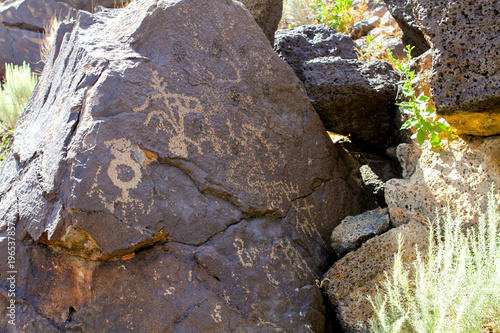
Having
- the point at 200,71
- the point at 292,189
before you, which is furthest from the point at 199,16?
the point at 292,189

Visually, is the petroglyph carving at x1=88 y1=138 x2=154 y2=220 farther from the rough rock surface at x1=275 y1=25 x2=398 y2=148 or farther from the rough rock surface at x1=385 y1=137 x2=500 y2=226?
the rough rock surface at x1=275 y1=25 x2=398 y2=148

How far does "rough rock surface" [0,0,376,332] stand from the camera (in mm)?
2109

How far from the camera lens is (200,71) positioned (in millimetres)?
2521

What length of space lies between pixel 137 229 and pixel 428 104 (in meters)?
1.83

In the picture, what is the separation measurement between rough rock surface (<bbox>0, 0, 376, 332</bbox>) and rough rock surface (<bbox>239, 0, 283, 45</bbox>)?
3.11 feet

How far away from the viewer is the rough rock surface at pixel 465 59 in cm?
209

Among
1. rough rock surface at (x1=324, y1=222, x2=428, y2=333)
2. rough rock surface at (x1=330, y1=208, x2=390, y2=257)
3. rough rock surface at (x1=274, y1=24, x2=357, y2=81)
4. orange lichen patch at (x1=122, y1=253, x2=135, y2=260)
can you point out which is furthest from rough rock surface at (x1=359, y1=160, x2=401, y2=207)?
orange lichen patch at (x1=122, y1=253, x2=135, y2=260)

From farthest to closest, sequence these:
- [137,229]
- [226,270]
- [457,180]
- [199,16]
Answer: [199,16], [457,180], [226,270], [137,229]

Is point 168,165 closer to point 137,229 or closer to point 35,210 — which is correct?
point 137,229

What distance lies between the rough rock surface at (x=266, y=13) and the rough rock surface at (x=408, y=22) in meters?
0.93

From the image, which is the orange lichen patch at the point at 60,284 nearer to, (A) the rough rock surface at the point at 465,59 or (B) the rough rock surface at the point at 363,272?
(B) the rough rock surface at the point at 363,272

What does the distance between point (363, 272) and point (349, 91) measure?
1.35 metres

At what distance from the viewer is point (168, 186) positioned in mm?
2252

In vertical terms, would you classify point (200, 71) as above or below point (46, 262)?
above
